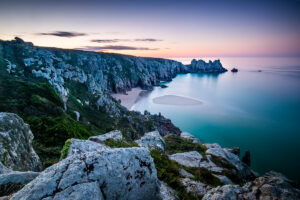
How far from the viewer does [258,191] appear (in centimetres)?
666

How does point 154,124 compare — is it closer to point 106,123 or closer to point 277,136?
point 106,123

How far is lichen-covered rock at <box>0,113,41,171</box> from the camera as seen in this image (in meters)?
6.33

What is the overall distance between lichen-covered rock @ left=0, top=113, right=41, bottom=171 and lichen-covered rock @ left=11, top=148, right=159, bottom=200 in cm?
442

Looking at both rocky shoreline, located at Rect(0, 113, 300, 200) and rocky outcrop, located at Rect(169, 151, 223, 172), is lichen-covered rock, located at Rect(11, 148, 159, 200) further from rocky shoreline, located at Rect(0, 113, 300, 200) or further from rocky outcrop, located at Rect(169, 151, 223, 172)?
rocky outcrop, located at Rect(169, 151, 223, 172)

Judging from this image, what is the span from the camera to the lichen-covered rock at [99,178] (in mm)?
3303

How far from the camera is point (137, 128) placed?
137 ft

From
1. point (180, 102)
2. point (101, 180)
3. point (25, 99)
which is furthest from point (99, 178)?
point (180, 102)

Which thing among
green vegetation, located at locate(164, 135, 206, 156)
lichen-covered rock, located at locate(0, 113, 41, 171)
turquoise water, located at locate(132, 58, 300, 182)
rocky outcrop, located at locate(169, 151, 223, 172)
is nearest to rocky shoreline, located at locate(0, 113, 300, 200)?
lichen-covered rock, located at locate(0, 113, 41, 171)

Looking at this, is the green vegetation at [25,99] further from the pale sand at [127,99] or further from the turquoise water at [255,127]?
the pale sand at [127,99]

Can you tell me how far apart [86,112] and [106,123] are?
268 inches

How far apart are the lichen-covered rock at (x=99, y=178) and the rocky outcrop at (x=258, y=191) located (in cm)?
300

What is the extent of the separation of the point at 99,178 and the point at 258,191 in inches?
297

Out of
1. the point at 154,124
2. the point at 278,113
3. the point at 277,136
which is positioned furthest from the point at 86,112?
the point at 278,113

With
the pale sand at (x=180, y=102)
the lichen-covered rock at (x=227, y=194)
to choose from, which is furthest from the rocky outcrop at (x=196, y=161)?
the pale sand at (x=180, y=102)
